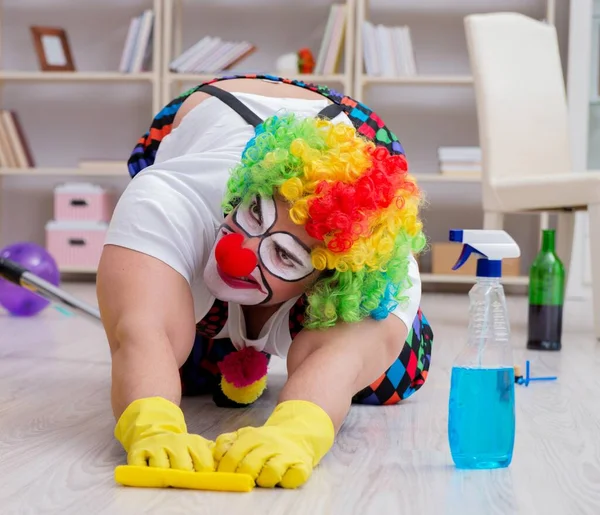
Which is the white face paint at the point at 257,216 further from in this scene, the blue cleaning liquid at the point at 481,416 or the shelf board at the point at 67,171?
the shelf board at the point at 67,171

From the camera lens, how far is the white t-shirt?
Result: 127 cm

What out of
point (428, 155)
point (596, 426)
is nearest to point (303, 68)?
point (428, 155)

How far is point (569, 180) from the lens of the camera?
271 centimetres

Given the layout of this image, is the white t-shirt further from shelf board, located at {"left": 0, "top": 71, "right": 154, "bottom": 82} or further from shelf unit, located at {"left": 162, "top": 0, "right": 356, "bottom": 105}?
shelf board, located at {"left": 0, "top": 71, "right": 154, "bottom": 82}

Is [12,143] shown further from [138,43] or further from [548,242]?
[548,242]

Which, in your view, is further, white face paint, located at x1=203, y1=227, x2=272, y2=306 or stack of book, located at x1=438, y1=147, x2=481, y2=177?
stack of book, located at x1=438, y1=147, x2=481, y2=177

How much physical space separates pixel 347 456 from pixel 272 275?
253 millimetres

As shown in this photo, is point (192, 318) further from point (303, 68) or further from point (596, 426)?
point (303, 68)

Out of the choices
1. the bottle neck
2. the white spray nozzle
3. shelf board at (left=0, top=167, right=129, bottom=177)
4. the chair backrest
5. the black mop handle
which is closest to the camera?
Result: the white spray nozzle

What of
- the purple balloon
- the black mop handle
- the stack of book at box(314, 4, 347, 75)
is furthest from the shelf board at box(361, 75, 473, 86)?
the black mop handle

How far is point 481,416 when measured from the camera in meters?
1.13

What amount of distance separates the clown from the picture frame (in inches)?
126

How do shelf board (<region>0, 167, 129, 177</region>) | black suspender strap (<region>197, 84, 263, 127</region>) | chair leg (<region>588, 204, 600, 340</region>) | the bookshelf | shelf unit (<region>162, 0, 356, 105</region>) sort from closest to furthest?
1. black suspender strap (<region>197, 84, 263, 127</region>)
2. chair leg (<region>588, 204, 600, 340</region>)
3. shelf unit (<region>162, 0, 356, 105</region>)
4. shelf board (<region>0, 167, 129, 177</region>)
5. the bookshelf

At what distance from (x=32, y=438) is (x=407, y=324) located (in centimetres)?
54
